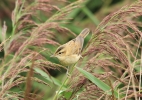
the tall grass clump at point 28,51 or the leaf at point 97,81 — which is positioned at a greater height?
the tall grass clump at point 28,51

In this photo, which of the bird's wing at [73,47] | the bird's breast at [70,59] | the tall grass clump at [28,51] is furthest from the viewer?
the bird's wing at [73,47]

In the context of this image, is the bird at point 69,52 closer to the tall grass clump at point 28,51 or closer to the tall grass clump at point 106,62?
the tall grass clump at point 28,51

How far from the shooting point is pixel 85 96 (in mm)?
2281

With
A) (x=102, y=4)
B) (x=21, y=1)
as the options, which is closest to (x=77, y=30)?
(x=102, y=4)

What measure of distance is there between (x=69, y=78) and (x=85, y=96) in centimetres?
17

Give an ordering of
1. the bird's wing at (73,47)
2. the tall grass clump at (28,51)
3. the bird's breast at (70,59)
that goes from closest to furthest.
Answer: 1. the tall grass clump at (28,51)
2. the bird's breast at (70,59)
3. the bird's wing at (73,47)

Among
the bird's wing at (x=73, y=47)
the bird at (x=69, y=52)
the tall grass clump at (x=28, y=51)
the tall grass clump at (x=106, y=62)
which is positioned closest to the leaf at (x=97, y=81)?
the tall grass clump at (x=106, y=62)

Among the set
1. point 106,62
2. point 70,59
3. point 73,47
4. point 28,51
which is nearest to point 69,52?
point 73,47

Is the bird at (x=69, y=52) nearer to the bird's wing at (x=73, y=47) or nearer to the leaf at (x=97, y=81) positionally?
the bird's wing at (x=73, y=47)

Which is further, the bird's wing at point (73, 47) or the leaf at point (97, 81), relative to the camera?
the bird's wing at point (73, 47)

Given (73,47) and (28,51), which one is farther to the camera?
(73,47)

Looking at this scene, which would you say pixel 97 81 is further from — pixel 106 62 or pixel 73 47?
pixel 73 47

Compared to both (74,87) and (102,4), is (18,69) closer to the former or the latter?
(74,87)

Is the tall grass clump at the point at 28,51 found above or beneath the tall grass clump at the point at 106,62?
above
